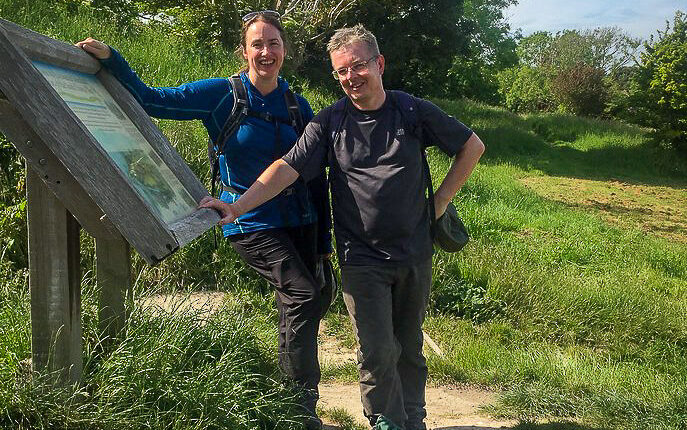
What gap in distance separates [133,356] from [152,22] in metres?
11.1

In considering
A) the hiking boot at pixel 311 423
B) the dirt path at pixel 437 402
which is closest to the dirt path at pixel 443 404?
the dirt path at pixel 437 402

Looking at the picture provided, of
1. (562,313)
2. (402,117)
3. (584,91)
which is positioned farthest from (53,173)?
(584,91)

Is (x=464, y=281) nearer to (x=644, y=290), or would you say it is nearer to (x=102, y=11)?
(x=644, y=290)

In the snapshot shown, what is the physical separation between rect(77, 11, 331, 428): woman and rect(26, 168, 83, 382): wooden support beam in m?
0.97

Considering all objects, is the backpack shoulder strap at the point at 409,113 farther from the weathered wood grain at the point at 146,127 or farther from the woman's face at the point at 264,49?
the weathered wood grain at the point at 146,127

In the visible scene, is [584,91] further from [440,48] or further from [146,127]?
[146,127]

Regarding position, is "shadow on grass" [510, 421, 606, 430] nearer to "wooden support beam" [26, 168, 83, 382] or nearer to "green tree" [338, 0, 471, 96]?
"wooden support beam" [26, 168, 83, 382]

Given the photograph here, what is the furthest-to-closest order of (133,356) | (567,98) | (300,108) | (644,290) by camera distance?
(567,98)
(644,290)
(300,108)
(133,356)

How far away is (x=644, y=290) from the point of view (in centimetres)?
777

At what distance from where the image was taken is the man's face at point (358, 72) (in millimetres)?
3396

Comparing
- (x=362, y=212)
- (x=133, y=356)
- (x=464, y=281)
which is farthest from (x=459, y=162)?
(x=464, y=281)

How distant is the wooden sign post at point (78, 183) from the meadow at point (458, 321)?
0.76 feet

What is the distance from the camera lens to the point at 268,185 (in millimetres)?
3430

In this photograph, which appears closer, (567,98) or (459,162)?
(459,162)
